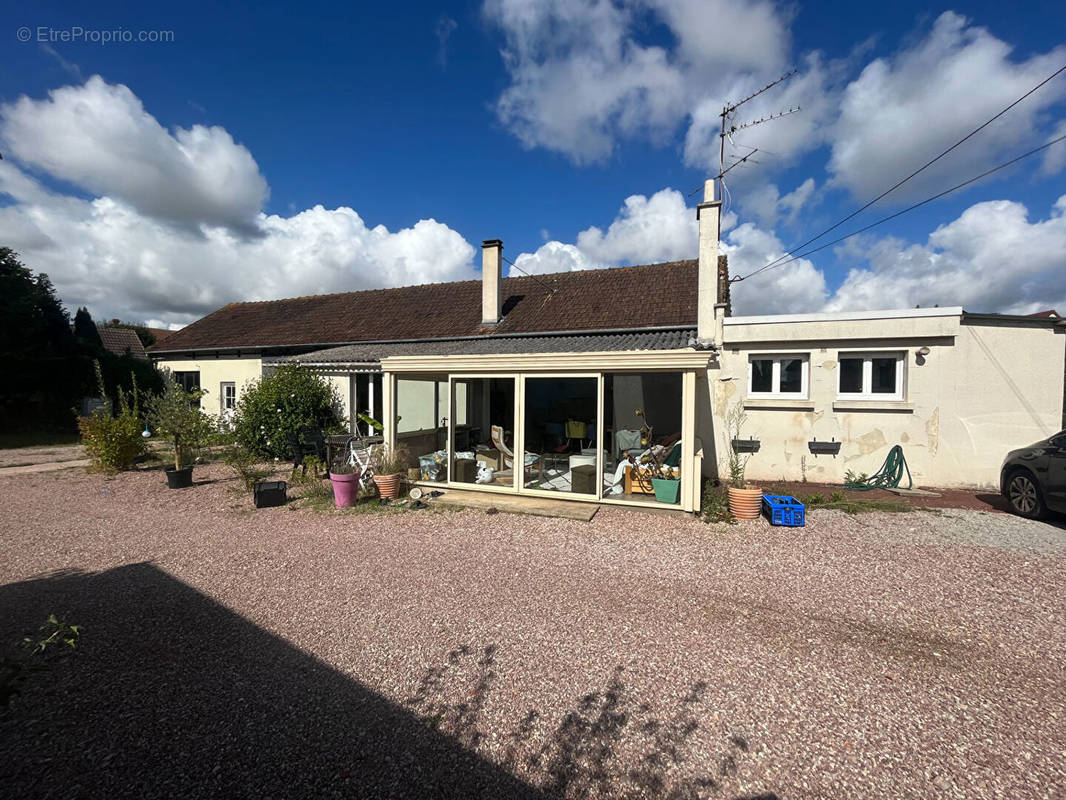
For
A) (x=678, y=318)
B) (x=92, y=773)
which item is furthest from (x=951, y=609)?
(x=678, y=318)

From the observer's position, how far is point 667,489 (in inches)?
292

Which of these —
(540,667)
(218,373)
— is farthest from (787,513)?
(218,373)

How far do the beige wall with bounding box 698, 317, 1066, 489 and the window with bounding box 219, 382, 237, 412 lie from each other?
1677 cm

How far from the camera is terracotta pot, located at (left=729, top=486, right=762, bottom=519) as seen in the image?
696 cm

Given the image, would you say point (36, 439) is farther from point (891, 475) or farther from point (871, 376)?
point (891, 475)

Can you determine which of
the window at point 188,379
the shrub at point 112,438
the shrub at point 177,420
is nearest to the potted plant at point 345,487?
the shrub at point 177,420

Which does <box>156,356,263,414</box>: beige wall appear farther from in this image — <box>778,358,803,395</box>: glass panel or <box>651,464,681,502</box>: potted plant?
<box>778,358,803,395</box>: glass panel

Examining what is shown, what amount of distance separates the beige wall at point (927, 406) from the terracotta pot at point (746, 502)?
10.8 ft

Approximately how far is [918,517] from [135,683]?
31.6 feet

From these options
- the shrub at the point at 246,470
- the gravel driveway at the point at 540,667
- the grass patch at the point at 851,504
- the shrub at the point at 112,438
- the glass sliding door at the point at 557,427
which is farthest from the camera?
the shrub at the point at 112,438

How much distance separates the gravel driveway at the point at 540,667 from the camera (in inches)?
95.4

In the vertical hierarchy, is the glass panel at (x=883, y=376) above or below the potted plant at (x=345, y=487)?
above

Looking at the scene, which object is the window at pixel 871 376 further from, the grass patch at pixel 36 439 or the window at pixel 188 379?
the grass patch at pixel 36 439

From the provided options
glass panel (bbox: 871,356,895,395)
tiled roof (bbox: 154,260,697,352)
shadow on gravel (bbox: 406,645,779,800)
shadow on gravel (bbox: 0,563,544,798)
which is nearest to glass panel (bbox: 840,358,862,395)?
glass panel (bbox: 871,356,895,395)
